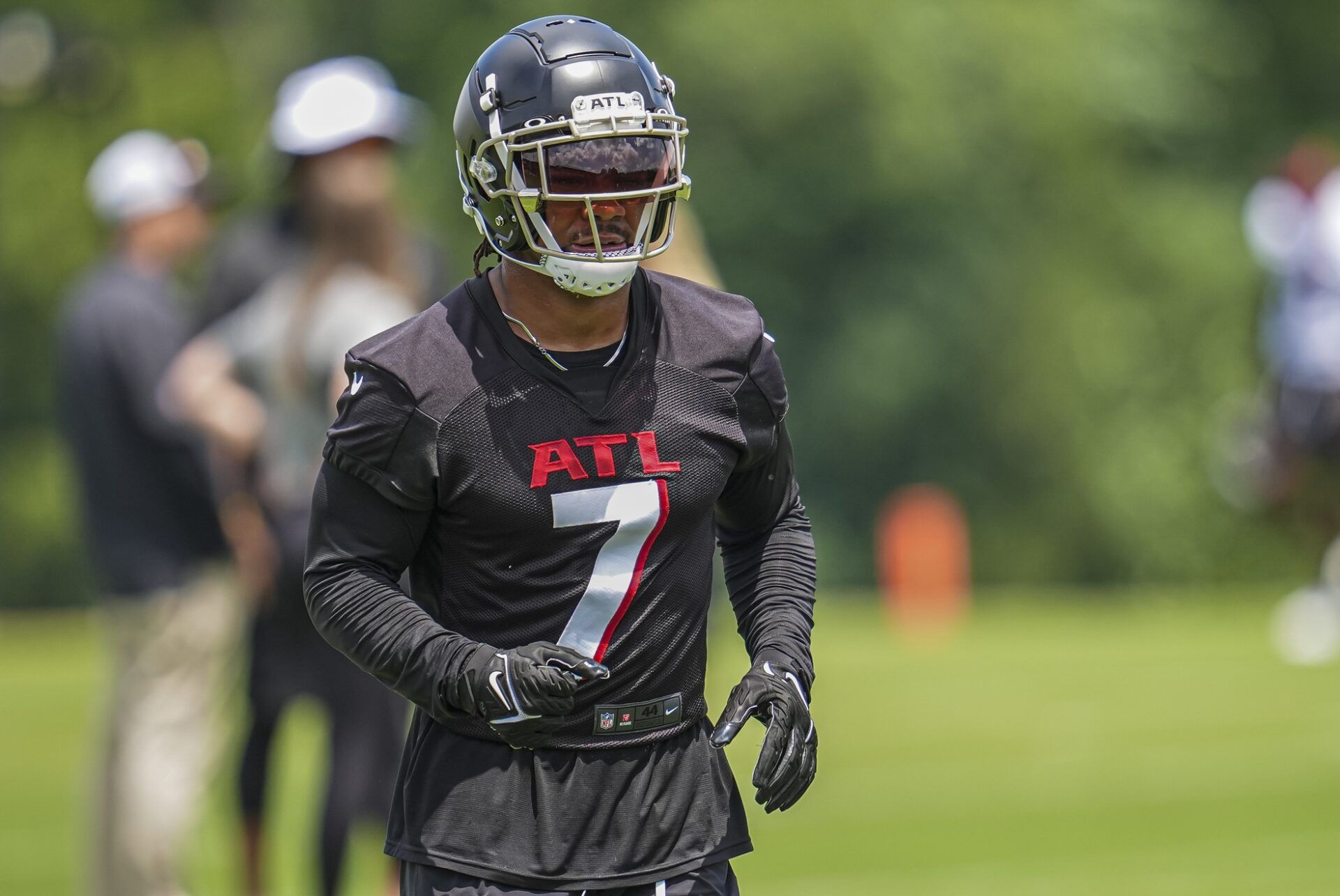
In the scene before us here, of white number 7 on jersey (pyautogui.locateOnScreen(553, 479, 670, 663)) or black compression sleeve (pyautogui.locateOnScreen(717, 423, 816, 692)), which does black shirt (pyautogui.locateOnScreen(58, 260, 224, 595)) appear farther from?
white number 7 on jersey (pyautogui.locateOnScreen(553, 479, 670, 663))

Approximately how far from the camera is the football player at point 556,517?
11.2ft

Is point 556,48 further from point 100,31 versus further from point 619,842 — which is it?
point 100,31

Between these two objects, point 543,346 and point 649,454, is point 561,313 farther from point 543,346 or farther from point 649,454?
point 649,454

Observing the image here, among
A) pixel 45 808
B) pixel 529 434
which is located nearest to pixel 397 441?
pixel 529 434

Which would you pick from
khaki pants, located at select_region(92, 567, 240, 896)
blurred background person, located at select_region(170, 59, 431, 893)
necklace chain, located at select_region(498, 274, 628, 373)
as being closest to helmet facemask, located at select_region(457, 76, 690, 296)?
necklace chain, located at select_region(498, 274, 628, 373)

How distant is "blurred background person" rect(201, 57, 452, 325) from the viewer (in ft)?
19.7

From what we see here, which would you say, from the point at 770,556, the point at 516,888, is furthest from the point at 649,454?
the point at 516,888

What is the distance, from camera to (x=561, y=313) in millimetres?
3564

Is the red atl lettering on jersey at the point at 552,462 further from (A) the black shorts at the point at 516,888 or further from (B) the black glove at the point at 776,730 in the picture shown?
(A) the black shorts at the point at 516,888

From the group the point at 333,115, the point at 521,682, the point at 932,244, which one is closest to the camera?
the point at 521,682

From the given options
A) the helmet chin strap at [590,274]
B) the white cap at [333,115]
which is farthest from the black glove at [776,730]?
the white cap at [333,115]

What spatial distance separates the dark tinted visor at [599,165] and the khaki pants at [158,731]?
409cm

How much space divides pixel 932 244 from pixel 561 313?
29688 millimetres

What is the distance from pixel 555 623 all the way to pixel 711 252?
2913cm
